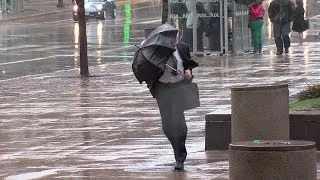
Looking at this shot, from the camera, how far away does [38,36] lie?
4525 centimetres

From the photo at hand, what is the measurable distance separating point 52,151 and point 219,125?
2279 mm

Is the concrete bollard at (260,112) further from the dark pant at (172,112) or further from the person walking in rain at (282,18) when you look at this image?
the person walking in rain at (282,18)

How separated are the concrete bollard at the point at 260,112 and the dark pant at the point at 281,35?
1957cm

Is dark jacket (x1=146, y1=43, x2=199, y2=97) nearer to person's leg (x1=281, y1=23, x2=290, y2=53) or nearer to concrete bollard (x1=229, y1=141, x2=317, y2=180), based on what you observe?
concrete bollard (x1=229, y1=141, x2=317, y2=180)

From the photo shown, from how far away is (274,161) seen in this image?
22.0ft

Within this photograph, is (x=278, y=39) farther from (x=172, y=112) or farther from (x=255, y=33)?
(x=172, y=112)

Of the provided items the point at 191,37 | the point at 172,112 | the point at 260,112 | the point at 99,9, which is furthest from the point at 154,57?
the point at 99,9

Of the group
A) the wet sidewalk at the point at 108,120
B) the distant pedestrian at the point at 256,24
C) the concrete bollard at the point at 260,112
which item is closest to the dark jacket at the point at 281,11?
the distant pedestrian at the point at 256,24

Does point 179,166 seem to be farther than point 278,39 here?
No

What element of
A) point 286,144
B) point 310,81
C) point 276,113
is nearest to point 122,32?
point 310,81

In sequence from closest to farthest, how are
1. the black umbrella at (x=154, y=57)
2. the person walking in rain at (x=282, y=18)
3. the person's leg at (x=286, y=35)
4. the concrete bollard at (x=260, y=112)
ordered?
the concrete bollard at (x=260, y=112)
the black umbrella at (x=154, y=57)
the person walking in rain at (x=282, y=18)
the person's leg at (x=286, y=35)

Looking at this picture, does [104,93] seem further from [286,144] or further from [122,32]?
[122,32]

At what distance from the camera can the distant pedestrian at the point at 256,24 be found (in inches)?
1208

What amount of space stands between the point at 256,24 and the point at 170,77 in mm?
20029
